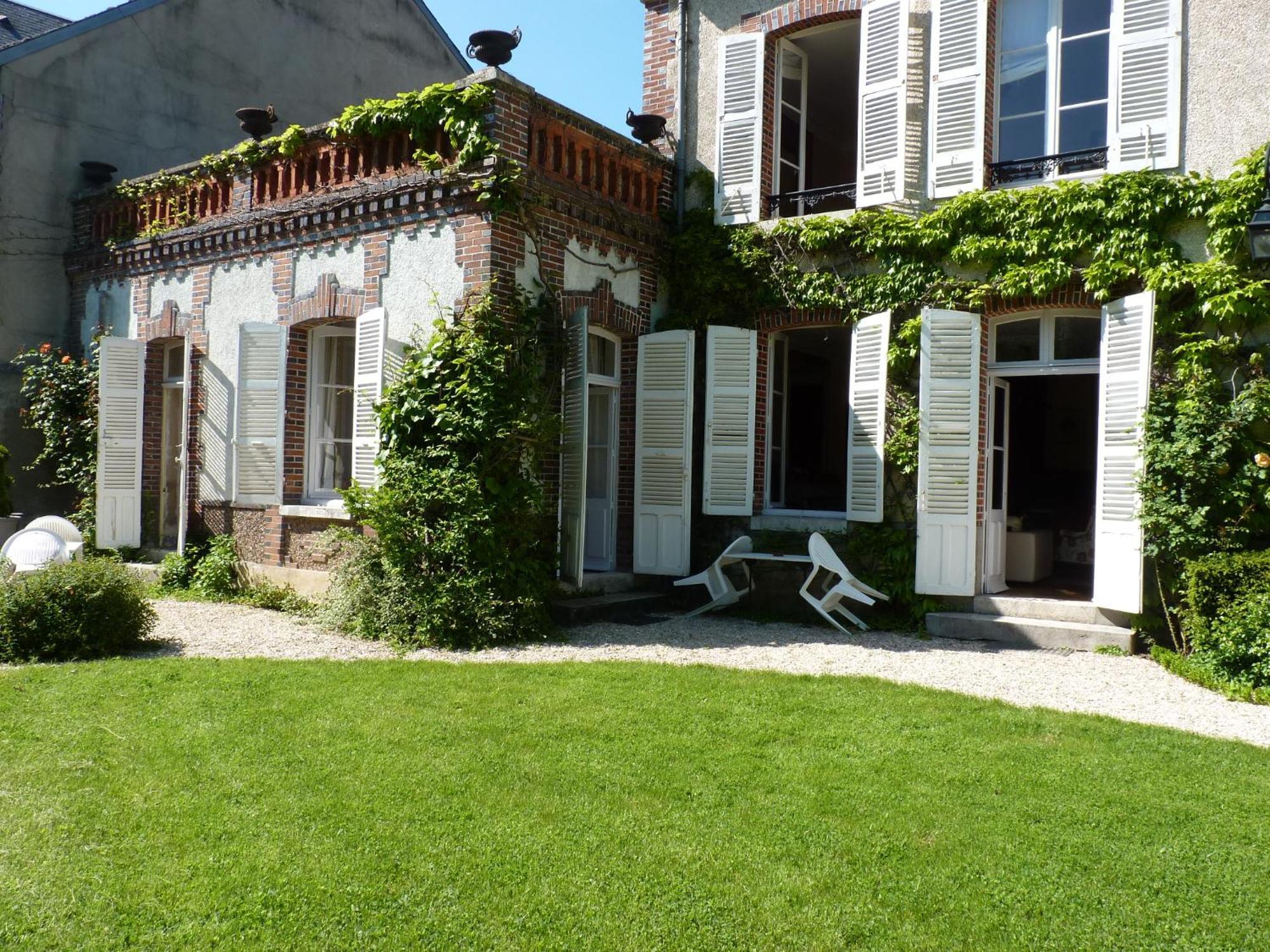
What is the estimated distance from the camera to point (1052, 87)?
26.6 ft

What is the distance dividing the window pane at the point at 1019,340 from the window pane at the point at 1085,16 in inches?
90.8

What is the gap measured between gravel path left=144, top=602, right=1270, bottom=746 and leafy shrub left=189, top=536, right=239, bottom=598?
0.86 metres

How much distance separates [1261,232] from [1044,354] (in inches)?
67.0

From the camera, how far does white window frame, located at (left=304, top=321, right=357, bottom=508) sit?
9.06 metres

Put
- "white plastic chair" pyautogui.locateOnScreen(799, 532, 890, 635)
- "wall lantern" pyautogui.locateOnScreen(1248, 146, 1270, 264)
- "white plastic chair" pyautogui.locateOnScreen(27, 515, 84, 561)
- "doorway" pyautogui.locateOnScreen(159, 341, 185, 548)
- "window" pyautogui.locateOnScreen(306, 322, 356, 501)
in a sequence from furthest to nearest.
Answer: "doorway" pyautogui.locateOnScreen(159, 341, 185, 548), "window" pyautogui.locateOnScreen(306, 322, 356, 501), "white plastic chair" pyautogui.locateOnScreen(27, 515, 84, 561), "white plastic chair" pyautogui.locateOnScreen(799, 532, 890, 635), "wall lantern" pyautogui.locateOnScreen(1248, 146, 1270, 264)

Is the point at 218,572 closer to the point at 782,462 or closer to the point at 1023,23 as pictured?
the point at 782,462

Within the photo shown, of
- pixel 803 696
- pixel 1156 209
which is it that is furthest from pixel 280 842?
pixel 1156 209

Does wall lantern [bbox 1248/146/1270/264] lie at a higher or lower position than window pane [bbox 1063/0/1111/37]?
lower

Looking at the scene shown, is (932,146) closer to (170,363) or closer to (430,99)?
(430,99)

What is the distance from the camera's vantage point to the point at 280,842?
339 cm

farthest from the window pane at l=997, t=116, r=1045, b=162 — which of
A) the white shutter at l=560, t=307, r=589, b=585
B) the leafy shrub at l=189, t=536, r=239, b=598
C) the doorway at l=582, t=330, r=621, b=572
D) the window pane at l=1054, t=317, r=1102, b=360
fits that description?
the leafy shrub at l=189, t=536, r=239, b=598

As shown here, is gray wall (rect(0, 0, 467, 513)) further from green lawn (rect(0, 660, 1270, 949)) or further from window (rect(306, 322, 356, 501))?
green lawn (rect(0, 660, 1270, 949))

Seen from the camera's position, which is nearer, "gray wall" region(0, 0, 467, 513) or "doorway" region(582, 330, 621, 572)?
"doorway" region(582, 330, 621, 572)

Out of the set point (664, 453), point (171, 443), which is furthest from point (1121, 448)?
point (171, 443)
